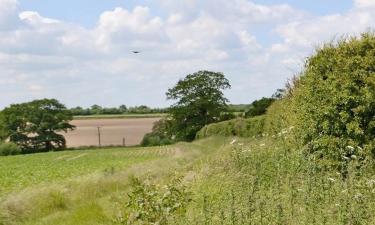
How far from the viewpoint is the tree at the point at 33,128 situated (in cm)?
7931

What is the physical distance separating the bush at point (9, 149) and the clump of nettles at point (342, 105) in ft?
216

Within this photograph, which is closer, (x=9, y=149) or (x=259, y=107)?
(x=259, y=107)

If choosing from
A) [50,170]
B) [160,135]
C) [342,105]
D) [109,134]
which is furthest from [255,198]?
[109,134]

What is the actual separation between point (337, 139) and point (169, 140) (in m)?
56.1

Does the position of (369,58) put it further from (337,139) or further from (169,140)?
(169,140)

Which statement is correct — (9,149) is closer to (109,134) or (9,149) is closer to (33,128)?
(33,128)

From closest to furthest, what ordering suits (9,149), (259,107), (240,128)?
(240,128) < (259,107) < (9,149)

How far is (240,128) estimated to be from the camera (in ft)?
106

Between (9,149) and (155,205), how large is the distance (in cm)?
6919

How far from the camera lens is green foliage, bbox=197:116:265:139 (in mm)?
28188

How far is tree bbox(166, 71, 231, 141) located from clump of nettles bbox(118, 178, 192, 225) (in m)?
51.2

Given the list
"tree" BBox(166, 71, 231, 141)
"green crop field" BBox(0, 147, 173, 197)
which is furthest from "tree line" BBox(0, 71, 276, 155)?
"green crop field" BBox(0, 147, 173, 197)

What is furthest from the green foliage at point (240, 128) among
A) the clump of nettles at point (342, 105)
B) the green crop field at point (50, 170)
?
the clump of nettles at point (342, 105)

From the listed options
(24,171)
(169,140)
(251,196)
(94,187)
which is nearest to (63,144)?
(169,140)
